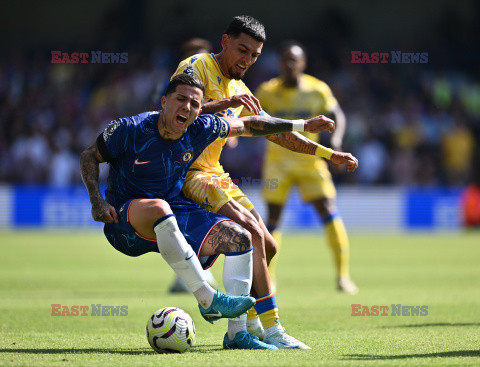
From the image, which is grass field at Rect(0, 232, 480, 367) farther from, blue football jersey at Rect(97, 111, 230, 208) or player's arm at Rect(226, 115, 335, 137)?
player's arm at Rect(226, 115, 335, 137)

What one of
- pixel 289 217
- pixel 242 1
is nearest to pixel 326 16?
pixel 242 1

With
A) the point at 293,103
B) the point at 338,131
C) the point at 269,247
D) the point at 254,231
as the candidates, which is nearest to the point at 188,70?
Result: the point at 254,231

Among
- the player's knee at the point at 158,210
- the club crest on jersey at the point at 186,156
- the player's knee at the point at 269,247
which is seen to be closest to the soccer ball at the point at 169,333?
the player's knee at the point at 158,210

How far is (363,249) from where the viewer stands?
16.6 metres

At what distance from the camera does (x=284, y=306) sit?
8375 millimetres

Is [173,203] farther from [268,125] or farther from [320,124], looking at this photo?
[320,124]

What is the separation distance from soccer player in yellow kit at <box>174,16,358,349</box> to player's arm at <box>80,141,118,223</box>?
0.85 meters

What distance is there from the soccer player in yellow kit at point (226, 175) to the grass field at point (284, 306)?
18.9 inches

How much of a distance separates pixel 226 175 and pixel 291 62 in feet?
14.7

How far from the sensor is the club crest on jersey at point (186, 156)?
5738mm

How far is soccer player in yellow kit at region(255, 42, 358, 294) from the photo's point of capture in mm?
10484

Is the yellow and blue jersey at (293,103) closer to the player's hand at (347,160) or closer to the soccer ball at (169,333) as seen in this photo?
the player's hand at (347,160)

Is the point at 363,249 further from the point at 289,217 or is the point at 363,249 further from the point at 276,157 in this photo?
the point at 276,157

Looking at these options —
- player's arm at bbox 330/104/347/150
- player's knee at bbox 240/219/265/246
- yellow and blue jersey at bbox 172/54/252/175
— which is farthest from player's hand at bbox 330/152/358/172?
player's arm at bbox 330/104/347/150
